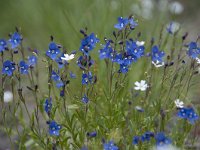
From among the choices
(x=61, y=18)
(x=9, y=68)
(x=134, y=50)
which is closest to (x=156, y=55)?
(x=134, y=50)

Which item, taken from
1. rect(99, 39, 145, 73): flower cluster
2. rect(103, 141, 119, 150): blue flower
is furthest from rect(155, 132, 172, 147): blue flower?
rect(99, 39, 145, 73): flower cluster

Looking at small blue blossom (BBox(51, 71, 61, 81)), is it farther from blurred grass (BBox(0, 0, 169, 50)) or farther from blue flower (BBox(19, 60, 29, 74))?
blurred grass (BBox(0, 0, 169, 50))

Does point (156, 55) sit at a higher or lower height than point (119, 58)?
higher

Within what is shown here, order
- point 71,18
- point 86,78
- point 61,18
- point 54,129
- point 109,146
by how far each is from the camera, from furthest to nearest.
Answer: point 61,18, point 71,18, point 86,78, point 54,129, point 109,146

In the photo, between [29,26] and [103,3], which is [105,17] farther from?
[29,26]

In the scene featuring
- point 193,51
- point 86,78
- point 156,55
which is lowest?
point 86,78

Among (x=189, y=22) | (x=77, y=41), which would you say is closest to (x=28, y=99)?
(x=77, y=41)

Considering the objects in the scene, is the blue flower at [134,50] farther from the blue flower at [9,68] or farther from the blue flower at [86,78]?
the blue flower at [9,68]

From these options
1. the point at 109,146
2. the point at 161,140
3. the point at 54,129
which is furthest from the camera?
the point at 54,129

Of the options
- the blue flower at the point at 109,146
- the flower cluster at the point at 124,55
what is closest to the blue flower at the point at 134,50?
the flower cluster at the point at 124,55

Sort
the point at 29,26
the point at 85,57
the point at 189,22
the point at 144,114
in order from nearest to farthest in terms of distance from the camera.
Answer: the point at 85,57 → the point at 144,114 → the point at 29,26 → the point at 189,22

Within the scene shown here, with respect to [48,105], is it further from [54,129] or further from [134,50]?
[134,50]
